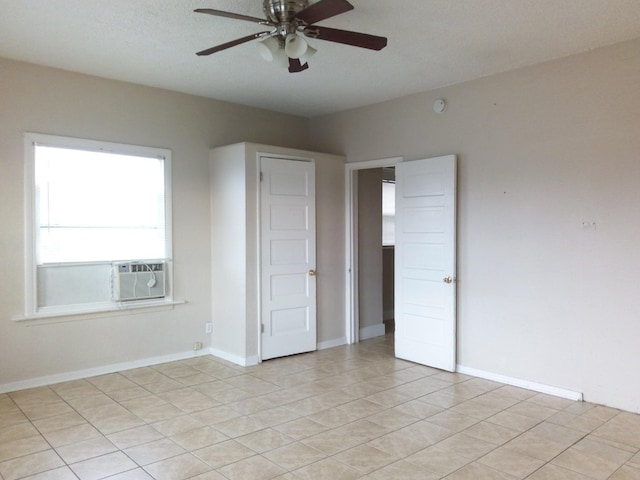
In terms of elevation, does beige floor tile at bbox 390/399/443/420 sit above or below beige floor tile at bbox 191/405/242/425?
below

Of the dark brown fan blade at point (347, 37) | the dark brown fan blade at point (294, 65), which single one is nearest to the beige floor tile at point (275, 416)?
the dark brown fan blade at point (294, 65)

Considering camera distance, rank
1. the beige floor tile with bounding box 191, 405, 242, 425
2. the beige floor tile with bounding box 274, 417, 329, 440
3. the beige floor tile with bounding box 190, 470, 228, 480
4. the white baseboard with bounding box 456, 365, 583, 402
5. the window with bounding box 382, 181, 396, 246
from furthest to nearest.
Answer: the window with bounding box 382, 181, 396, 246, the white baseboard with bounding box 456, 365, 583, 402, the beige floor tile with bounding box 191, 405, 242, 425, the beige floor tile with bounding box 274, 417, 329, 440, the beige floor tile with bounding box 190, 470, 228, 480

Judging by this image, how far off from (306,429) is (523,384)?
6.59 feet

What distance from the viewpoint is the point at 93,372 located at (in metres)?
4.43

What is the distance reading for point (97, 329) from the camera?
4.45m

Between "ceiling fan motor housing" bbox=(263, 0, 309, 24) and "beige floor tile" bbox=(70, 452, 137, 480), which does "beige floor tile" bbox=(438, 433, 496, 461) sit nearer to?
"beige floor tile" bbox=(70, 452, 137, 480)

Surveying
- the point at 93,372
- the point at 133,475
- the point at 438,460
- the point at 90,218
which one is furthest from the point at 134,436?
the point at 90,218

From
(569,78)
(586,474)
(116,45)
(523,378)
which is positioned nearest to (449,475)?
(586,474)

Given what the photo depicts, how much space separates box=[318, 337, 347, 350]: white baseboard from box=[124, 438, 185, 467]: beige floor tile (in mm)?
2555

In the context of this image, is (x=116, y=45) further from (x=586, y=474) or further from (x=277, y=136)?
(x=586, y=474)

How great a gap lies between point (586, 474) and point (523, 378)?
57.2 inches

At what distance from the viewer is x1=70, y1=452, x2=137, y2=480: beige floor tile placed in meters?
2.68

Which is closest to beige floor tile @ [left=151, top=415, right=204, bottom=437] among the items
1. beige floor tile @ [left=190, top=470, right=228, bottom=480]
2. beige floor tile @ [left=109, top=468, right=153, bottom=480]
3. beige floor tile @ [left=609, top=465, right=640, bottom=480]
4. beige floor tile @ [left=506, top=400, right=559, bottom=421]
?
beige floor tile @ [left=109, top=468, right=153, bottom=480]

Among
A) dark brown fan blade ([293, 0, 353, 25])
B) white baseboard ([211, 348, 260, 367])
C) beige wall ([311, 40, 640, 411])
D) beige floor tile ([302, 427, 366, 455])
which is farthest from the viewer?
white baseboard ([211, 348, 260, 367])
